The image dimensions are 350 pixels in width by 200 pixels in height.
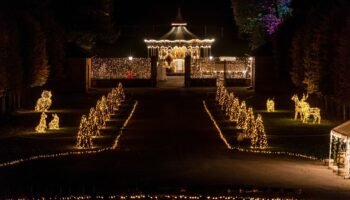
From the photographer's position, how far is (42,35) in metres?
63.1

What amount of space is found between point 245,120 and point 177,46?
183 ft

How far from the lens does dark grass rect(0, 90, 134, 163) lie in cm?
3631

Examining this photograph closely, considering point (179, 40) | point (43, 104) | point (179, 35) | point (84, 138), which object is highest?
point (179, 35)

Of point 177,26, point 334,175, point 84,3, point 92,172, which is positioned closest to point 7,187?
point 92,172

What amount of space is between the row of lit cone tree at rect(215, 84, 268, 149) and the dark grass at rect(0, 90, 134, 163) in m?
5.76

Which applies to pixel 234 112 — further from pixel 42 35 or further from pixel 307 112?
pixel 42 35

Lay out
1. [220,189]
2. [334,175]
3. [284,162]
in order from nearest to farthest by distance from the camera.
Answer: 1. [220,189]
2. [334,175]
3. [284,162]

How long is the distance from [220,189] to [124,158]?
8019mm

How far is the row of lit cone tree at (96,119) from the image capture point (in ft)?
123

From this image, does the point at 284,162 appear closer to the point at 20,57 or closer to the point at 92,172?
the point at 92,172

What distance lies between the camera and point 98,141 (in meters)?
39.6

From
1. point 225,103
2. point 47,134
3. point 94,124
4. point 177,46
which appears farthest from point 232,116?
point 177,46

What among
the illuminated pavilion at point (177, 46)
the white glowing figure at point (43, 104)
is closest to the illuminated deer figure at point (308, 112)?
the white glowing figure at point (43, 104)

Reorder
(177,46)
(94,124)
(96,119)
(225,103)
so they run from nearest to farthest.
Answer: (94,124), (96,119), (225,103), (177,46)
